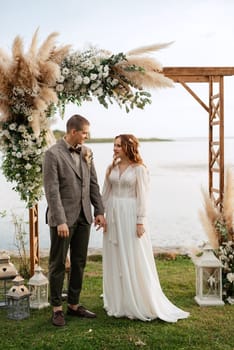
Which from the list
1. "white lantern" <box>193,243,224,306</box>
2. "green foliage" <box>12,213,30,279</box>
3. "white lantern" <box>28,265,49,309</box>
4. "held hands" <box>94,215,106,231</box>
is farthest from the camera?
"green foliage" <box>12,213,30,279</box>

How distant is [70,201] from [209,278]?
1733mm

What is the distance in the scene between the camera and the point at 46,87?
195 inches

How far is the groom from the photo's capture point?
425 centimetres

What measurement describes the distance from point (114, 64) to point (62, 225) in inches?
65.8

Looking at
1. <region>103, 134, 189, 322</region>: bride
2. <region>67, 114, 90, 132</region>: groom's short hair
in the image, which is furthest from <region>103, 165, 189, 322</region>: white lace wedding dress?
<region>67, 114, 90, 132</region>: groom's short hair

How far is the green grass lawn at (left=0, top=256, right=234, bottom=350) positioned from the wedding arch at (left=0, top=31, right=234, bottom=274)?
4.33ft

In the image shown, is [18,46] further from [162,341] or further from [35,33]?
[162,341]

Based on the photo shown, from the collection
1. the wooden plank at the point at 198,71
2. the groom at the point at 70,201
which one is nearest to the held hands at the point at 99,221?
the groom at the point at 70,201

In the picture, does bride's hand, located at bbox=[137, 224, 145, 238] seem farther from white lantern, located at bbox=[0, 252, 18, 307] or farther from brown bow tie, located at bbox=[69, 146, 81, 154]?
white lantern, located at bbox=[0, 252, 18, 307]

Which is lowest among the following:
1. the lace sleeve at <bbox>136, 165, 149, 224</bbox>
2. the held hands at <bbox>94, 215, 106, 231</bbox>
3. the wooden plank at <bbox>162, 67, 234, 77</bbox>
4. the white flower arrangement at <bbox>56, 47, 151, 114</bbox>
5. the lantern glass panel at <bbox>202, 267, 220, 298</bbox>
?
the lantern glass panel at <bbox>202, 267, 220, 298</bbox>

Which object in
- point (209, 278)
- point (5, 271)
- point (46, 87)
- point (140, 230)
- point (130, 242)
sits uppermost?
point (46, 87)

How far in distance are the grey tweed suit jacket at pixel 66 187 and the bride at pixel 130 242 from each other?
0.20m

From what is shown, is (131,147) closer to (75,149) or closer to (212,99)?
(75,149)

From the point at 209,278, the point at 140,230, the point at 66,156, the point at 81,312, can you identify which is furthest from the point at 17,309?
the point at 209,278
